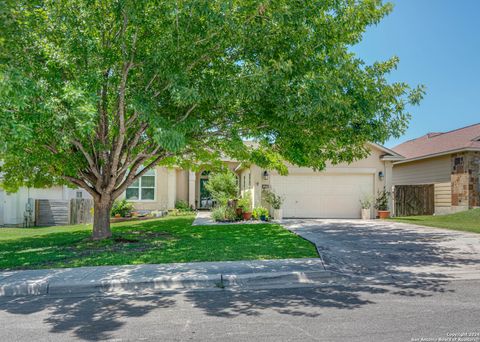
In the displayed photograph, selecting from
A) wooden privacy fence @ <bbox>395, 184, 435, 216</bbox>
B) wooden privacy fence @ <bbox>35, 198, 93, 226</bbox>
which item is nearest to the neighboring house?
wooden privacy fence @ <bbox>395, 184, 435, 216</bbox>

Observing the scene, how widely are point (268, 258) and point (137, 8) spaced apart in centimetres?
577

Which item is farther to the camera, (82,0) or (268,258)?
(268,258)

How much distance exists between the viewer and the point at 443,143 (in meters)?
21.2

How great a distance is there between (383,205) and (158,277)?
14115mm

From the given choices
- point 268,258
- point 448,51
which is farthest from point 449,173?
point 268,258

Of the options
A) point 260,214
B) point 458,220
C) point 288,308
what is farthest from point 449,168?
point 288,308

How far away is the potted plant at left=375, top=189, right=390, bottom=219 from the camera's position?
59.0ft

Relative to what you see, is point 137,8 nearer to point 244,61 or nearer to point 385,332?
point 244,61

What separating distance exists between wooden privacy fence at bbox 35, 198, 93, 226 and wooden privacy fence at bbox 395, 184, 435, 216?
56.1 ft

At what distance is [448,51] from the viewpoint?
63.0ft

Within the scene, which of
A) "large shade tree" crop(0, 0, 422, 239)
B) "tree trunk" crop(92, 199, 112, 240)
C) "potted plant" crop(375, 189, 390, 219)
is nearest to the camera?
"large shade tree" crop(0, 0, 422, 239)

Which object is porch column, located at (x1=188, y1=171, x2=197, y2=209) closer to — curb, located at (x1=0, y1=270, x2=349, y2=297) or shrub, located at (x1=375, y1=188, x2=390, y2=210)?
Answer: shrub, located at (x1=375, y1=188, x2=390, y2=210)

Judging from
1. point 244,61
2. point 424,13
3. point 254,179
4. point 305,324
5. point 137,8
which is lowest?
point 305,324

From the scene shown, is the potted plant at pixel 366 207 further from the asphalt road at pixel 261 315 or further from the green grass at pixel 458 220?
the asphalt road at pixel 261 315
